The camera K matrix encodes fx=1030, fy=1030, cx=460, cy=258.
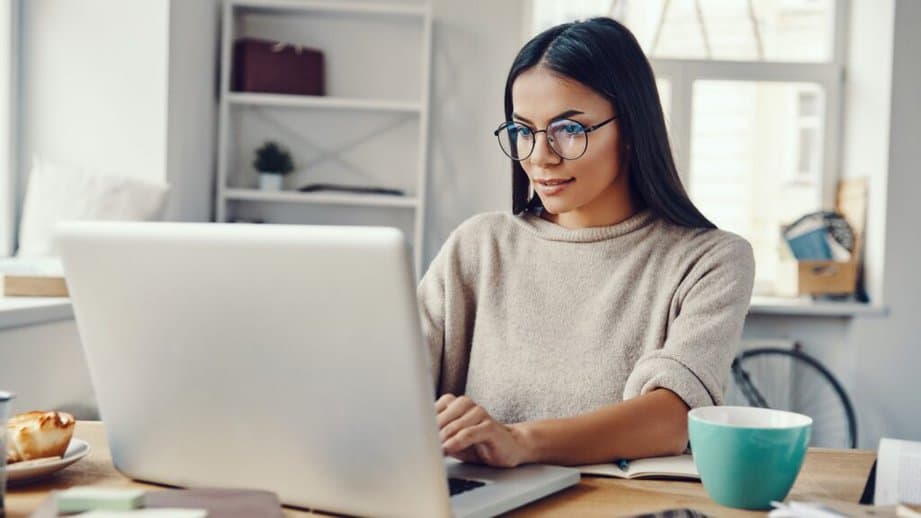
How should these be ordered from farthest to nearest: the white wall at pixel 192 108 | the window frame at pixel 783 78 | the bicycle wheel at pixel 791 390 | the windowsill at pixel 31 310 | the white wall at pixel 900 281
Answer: the window frame at pixel 783 78 < the bicycle wheel at pixel 791 390 < the white wall at pixel 900 281 < the white wall at pixel 192 108 < the windowsill at pixel 31 310

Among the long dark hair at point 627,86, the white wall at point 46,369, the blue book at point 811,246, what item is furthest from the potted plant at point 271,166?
the long dark hair at point 627,86

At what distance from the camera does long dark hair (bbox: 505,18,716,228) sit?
1.38m

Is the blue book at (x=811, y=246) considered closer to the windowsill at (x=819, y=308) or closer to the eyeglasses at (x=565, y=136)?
the windowsill at (x=819, y=308)

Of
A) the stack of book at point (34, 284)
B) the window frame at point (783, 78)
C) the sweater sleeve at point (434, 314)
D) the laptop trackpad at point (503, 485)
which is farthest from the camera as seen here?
the window frame at point (783, 78)

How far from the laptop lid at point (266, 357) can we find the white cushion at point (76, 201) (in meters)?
2.26

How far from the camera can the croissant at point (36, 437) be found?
100cm

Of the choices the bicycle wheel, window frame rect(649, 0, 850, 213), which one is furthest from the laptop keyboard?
window frame rect(649, 0, 850, 213)

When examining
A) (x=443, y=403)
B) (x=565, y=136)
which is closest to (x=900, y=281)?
(x=565, y=136)

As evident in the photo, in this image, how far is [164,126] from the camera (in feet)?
11.2

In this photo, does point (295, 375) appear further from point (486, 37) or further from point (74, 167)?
point (486, 37)

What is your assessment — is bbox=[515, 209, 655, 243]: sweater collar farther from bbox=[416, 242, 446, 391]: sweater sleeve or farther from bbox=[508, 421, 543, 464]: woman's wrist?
bbox=[508, 421, 543, 464]: woman's wrist

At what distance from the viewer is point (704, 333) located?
127 cm

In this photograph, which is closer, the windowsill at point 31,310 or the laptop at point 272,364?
the laptop at point 272,364

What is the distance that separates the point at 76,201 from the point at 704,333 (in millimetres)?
2401
